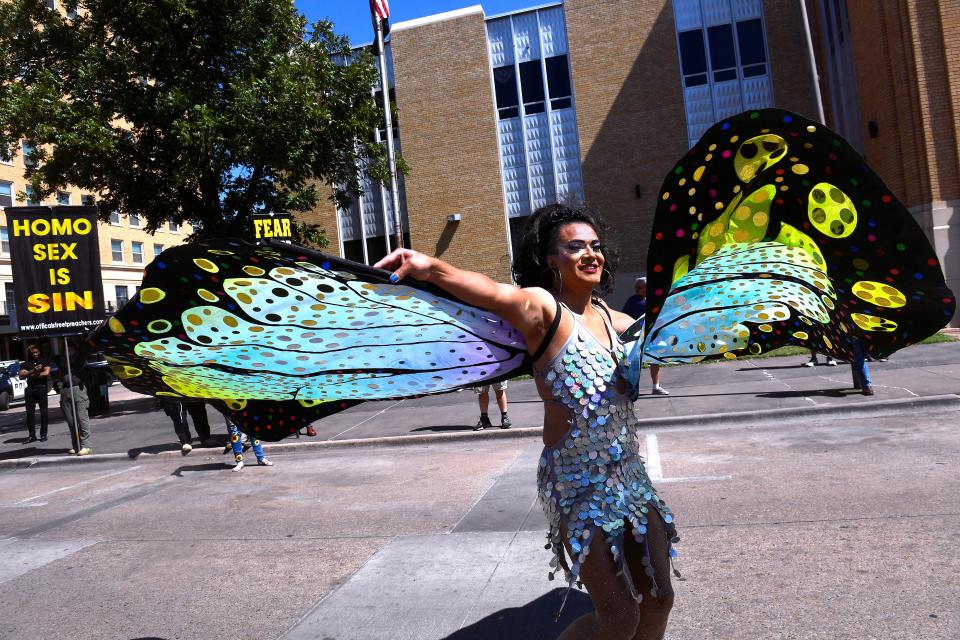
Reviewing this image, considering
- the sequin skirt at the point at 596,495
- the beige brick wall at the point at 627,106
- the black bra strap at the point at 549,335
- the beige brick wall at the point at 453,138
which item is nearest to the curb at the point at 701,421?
the sequin skirt at the point at 596,495

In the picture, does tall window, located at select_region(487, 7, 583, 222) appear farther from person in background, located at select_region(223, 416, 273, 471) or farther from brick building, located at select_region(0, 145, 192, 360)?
person in background, located at select_region(223, 416, 273, 471)

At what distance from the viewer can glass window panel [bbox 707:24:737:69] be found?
27281mm

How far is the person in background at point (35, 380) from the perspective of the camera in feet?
45.4

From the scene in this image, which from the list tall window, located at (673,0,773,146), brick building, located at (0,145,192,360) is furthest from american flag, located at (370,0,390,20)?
brick building, located at (0,145,192,360)

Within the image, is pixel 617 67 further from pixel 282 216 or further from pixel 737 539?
pixel 737 539

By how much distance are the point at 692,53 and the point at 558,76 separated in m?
5.04

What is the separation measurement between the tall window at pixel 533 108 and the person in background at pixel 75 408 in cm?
1911

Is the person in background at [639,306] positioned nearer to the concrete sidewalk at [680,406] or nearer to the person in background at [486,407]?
the concrete sidewalk at [680,406]

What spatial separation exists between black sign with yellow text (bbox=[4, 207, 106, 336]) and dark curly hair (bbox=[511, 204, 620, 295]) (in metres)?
11.5

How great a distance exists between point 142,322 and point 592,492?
1.86m

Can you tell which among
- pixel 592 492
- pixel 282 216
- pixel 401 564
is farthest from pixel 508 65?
pixel 592 492

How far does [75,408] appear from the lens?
12148 mm

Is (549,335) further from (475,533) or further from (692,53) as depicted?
Answer: (692,53)

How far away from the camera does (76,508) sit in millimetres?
8117
